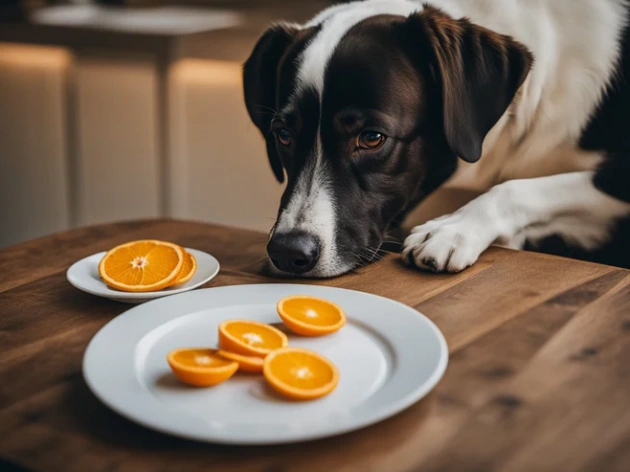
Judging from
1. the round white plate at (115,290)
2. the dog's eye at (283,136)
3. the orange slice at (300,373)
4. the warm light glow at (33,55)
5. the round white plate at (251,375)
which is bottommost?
the warm light glow at (33,55)

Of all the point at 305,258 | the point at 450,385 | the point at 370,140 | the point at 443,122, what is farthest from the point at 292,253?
the point at 450,385

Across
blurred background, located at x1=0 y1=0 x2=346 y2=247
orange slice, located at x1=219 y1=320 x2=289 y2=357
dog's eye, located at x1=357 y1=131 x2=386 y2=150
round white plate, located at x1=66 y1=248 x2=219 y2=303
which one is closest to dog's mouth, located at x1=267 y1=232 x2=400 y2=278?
round white plate, located at x1=66 y1=248 x2=219 y2=303

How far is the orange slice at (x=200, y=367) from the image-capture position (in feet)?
2.81

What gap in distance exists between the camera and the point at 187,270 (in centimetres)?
123

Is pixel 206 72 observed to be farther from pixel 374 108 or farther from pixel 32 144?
pixel 374 108

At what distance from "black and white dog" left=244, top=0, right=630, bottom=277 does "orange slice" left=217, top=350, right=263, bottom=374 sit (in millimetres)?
449

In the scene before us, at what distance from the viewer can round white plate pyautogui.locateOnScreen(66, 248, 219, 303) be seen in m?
1.15

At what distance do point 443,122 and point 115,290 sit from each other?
688 millimetres

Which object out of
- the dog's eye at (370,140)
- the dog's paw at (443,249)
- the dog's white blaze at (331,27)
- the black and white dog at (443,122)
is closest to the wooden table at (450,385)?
the dog's paw at (443,249)

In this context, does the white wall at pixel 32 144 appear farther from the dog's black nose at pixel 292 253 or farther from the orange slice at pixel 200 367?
the orange slice at pixel 200 367

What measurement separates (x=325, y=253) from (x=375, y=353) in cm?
41

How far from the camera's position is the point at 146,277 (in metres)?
1.19

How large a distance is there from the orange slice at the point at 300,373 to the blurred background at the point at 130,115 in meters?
2.26

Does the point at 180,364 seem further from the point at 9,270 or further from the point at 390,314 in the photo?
the point at 9,270
